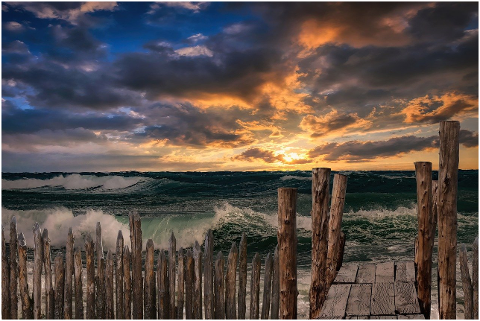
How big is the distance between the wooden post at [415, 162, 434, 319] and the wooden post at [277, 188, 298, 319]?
143 cm

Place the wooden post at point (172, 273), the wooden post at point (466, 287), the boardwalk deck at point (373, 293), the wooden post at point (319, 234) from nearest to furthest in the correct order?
the boardwalk deck at point (373, 293) < the wooden post at point (466, 287) < the wooden post at point (319, 234) < the wooden post at point (172, 273)

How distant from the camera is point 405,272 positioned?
197 inches

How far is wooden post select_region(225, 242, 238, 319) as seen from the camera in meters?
4.36

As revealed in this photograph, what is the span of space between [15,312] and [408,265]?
5.21 m

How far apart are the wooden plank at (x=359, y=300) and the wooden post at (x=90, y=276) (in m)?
2.95

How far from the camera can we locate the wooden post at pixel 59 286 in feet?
15.3

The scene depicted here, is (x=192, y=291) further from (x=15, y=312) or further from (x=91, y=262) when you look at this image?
(x=15, y=312)

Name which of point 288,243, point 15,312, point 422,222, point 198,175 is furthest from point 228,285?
point 198,175

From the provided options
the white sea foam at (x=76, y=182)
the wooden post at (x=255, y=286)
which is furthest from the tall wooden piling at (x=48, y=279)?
the white sea foam at (x=76, y=182)

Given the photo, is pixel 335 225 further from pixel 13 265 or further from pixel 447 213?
pixel 13 265

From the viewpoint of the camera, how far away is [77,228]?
15.5 meters

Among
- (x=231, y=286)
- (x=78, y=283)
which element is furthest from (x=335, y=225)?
(x=78, y=283)

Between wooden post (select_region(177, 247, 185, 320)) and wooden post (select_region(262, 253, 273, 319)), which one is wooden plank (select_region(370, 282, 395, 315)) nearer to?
wooden post (select_region(262, 253, 273, 319))

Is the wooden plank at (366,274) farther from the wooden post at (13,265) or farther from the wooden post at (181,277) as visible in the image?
the wooden post at (13,265)
